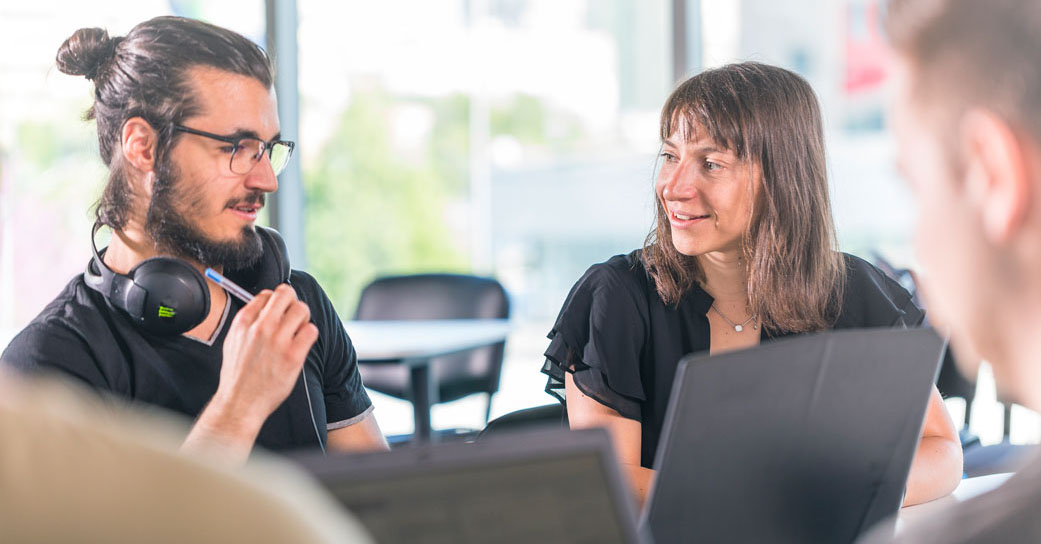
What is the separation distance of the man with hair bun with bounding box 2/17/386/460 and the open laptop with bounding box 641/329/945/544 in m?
0.61

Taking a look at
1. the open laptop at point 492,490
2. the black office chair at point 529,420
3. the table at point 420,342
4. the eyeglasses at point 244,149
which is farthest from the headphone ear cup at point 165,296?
the table at point 420,342

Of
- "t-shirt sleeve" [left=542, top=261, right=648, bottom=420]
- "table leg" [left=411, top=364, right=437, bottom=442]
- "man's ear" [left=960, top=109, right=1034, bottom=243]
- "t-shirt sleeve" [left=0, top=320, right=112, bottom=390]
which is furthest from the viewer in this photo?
"table leg" [left=411, top=364, right=437, bottom=442]

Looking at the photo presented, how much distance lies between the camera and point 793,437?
0.85 metres

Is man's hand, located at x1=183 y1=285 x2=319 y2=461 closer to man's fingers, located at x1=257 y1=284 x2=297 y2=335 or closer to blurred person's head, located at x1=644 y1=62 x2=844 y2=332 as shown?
man's fingers, located at x1=257 y1=284 x2=297 y2=335

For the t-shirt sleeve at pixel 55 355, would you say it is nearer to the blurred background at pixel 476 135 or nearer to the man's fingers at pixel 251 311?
the man's fingers at pixel 251 311

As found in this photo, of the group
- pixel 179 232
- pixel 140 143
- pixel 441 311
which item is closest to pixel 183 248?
pixel 179 232

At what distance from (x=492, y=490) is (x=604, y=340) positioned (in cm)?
97

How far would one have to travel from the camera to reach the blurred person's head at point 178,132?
1.42 metres

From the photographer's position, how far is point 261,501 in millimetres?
317

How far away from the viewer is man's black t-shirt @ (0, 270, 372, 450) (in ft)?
4.15

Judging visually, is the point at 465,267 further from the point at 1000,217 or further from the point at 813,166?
the point at 1000,217

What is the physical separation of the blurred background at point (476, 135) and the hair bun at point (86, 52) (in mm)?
2409

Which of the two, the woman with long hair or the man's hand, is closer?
the man's hand

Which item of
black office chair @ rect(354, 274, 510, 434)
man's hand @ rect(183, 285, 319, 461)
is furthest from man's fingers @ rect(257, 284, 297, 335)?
black office chair @ rect(354, 274, 510, 434)
